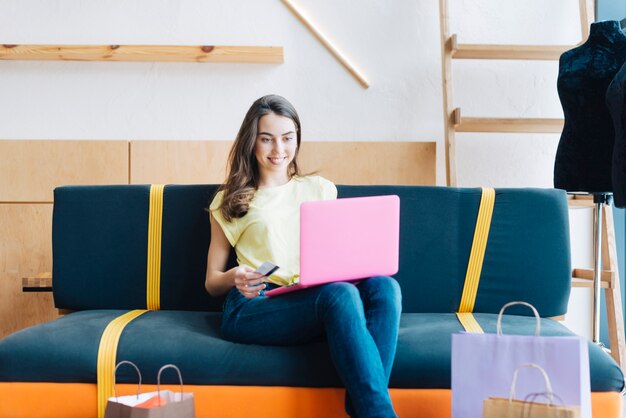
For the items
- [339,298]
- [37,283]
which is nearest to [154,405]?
[339,298]

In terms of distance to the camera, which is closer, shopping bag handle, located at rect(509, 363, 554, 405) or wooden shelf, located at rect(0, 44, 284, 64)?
shopping bag handle, located at rect(509, 363, 554, 405)

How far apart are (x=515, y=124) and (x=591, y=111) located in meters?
0.47

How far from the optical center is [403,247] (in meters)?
2.33

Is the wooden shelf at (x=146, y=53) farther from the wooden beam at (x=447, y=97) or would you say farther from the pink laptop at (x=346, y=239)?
the pink laptop at (x=346, y=239)

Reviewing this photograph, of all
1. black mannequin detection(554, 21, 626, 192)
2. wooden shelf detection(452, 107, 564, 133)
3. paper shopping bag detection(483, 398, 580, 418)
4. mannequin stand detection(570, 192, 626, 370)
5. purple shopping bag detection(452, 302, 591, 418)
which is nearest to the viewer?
paper shopping bag detection(483, 398, 580, 418)

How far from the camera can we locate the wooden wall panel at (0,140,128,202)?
3.20m

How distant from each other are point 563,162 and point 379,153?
2.67ft

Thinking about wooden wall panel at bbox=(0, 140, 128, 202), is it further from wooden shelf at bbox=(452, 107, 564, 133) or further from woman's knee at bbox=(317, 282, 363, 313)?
woman's knee at bbox=(317, 282, 363, 313)

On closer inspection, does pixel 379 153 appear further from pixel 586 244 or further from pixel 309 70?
pixel 586 244

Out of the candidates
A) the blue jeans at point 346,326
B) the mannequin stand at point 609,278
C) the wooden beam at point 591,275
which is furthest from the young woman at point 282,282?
the wooden beam at point 591,275

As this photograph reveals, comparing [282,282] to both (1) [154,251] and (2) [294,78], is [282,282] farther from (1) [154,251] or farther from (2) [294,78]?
(2) [294,78]

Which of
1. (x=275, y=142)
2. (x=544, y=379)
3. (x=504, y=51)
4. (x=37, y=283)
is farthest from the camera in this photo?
(x=504, y=51)

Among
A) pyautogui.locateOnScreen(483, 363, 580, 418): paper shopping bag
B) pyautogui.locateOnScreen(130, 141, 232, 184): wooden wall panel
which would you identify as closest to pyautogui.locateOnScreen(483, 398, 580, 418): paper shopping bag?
pyautogui.locateOnScreen(483, 363, 580, 418): paper shopping bag

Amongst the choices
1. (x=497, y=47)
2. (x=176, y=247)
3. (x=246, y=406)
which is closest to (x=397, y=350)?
(x=246, y=406)
